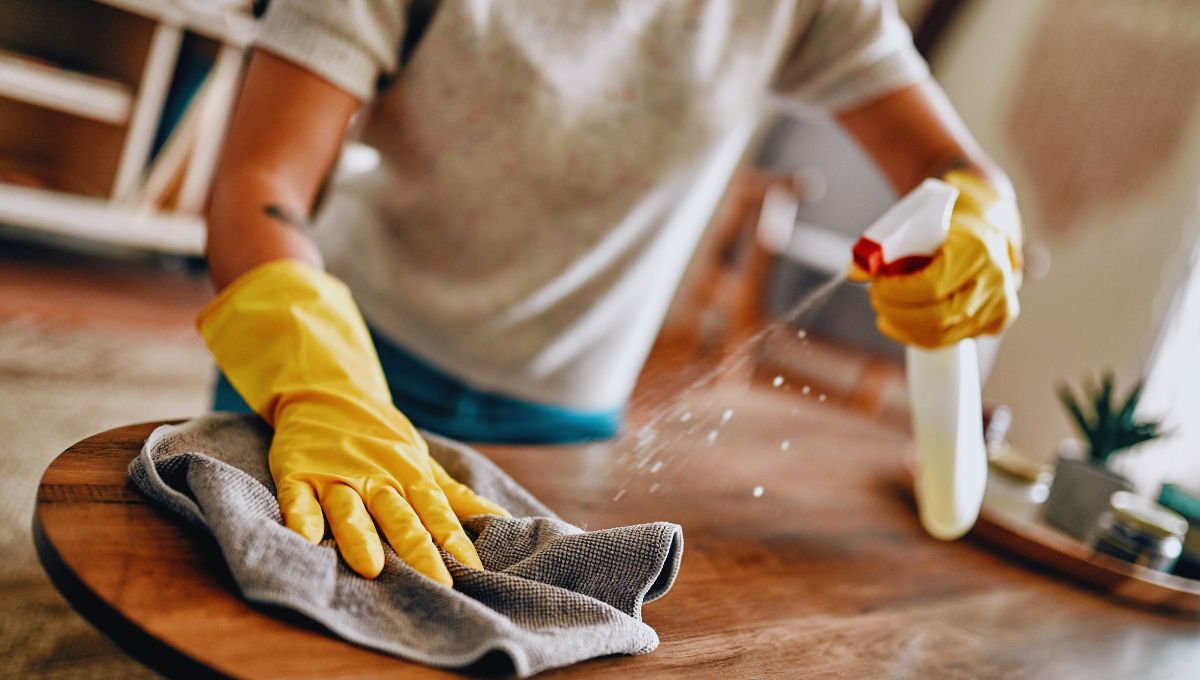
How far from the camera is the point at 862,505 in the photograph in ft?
3.48

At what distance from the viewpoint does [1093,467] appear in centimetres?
116

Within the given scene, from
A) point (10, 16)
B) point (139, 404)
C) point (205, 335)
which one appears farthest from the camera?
point (10, 16)

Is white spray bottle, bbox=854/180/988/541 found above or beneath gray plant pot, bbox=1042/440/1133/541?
above

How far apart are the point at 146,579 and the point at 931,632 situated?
619 mm

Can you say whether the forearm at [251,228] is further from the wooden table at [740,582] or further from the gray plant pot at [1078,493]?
the gray plant pot at [1078,493]

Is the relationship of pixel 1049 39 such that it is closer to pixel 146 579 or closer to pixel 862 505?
pixel 862 505

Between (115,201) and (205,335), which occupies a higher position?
(205,335)

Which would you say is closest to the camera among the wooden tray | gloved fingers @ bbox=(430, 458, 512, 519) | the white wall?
gloved fingers @ bbox=(430, 458, 512, 519)

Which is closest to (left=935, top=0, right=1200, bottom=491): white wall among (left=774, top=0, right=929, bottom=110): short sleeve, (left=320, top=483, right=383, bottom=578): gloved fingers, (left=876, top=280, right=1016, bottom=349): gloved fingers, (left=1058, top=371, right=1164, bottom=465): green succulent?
(left=1058, top=371, right=1164, bottom=465): green succulent

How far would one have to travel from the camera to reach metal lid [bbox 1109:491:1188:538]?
1.06m

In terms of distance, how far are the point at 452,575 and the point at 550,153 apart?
569 millimetres

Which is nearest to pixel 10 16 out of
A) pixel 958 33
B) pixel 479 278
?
pixel 479 278

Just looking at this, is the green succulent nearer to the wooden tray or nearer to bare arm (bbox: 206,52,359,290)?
the wooden tray

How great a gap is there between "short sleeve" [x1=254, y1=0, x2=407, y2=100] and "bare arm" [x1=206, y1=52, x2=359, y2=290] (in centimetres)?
1
